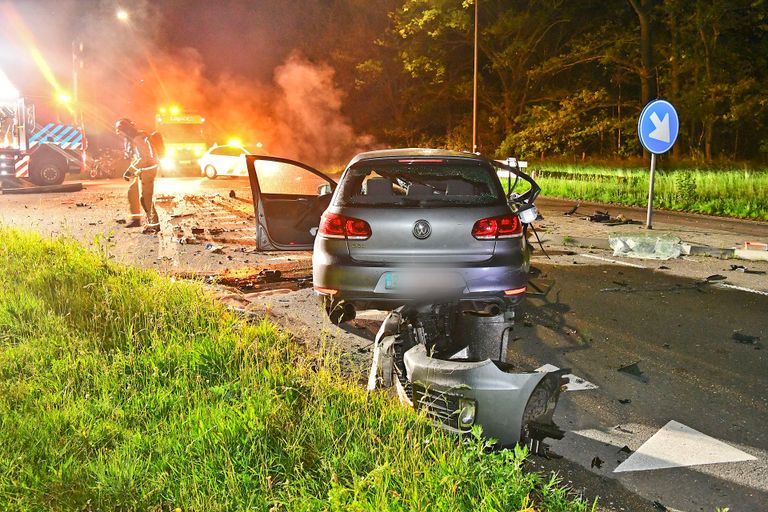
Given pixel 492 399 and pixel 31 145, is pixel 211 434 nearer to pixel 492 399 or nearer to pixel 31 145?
pixel 492 399

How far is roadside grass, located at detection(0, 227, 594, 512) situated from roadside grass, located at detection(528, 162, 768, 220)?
14087 mm

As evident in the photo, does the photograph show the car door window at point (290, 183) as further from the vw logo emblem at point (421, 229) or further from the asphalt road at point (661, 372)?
the asphalt road at point (661, 372)

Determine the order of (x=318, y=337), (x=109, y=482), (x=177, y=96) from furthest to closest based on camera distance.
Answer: (x=177, y=96) < (x=318, y=337) < (x=109, y=482)

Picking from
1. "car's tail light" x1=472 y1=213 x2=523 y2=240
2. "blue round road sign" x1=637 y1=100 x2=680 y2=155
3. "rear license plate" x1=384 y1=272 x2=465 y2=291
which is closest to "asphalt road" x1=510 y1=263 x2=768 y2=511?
"rear license plate" x1=384 y1=272 x2=465 y2=291

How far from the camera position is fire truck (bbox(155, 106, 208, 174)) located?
105ft

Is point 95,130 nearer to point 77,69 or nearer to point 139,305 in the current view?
point 77,69

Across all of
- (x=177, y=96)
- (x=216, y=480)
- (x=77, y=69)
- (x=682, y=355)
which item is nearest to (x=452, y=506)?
(x=216, y=480)

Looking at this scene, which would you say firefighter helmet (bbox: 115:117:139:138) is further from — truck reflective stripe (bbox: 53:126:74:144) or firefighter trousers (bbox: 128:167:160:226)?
truck reflective stripe (bbox: 53:126:74:144)

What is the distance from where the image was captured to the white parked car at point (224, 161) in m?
30.8

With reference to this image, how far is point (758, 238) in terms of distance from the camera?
40.0 ft

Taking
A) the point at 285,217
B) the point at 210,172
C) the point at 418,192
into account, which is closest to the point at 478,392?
the point at 418,192

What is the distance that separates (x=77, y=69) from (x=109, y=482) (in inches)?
1074

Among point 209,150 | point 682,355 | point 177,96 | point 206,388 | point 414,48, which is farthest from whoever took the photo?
point 177,96

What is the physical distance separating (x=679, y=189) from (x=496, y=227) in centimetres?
1448
